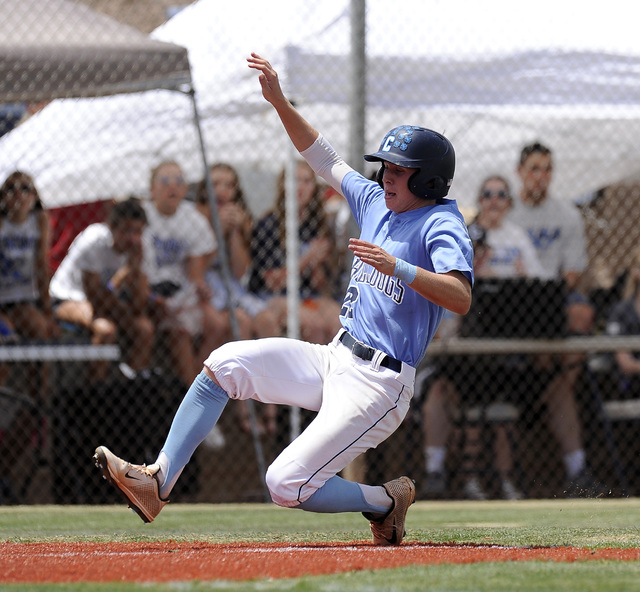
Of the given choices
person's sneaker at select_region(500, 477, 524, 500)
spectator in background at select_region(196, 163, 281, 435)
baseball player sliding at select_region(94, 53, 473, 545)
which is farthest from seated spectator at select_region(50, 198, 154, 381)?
baseball player sliding at select_region(94, 53, 473, 545)

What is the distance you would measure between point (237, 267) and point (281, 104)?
339 cm

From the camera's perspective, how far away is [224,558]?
3416 millimetres

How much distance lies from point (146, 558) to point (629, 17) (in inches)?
259

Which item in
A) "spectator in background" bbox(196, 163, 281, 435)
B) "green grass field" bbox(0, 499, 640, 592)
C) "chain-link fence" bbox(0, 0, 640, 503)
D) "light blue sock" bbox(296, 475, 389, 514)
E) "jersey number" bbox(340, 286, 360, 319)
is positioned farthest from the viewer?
"spectator in background" bbox(196, 163, 281, 435)

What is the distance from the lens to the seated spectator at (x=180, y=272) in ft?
23.4

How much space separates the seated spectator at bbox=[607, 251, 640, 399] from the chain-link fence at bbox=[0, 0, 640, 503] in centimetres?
2

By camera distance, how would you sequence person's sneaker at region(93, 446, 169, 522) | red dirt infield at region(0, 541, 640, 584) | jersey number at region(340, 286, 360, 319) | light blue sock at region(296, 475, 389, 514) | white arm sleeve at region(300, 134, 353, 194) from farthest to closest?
white arm sleeve at region(300, 134, 353, 194)
jersey number at region(340, 286, 360, 319)
light blue sock at region(296, 475, 389, 514)
person's sneaker at region(93, 446, 169, 522)
red dirt infield at region(0, 541, 640, 584)

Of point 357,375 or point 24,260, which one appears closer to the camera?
point 357,375

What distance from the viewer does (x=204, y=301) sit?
7.27 meters

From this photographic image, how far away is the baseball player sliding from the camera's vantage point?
12.6 ft

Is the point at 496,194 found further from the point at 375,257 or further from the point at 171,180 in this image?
the point at 375,257

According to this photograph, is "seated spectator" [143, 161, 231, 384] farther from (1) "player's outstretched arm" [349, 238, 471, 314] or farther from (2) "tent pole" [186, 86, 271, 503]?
(1) "player's outstretched arm" [349, 238, 471, 314]

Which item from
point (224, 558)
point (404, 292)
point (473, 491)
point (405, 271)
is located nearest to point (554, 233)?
point (473, 491)

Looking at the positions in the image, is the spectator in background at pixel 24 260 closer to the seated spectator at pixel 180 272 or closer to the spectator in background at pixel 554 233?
the seated spectator at pixel 180 272
